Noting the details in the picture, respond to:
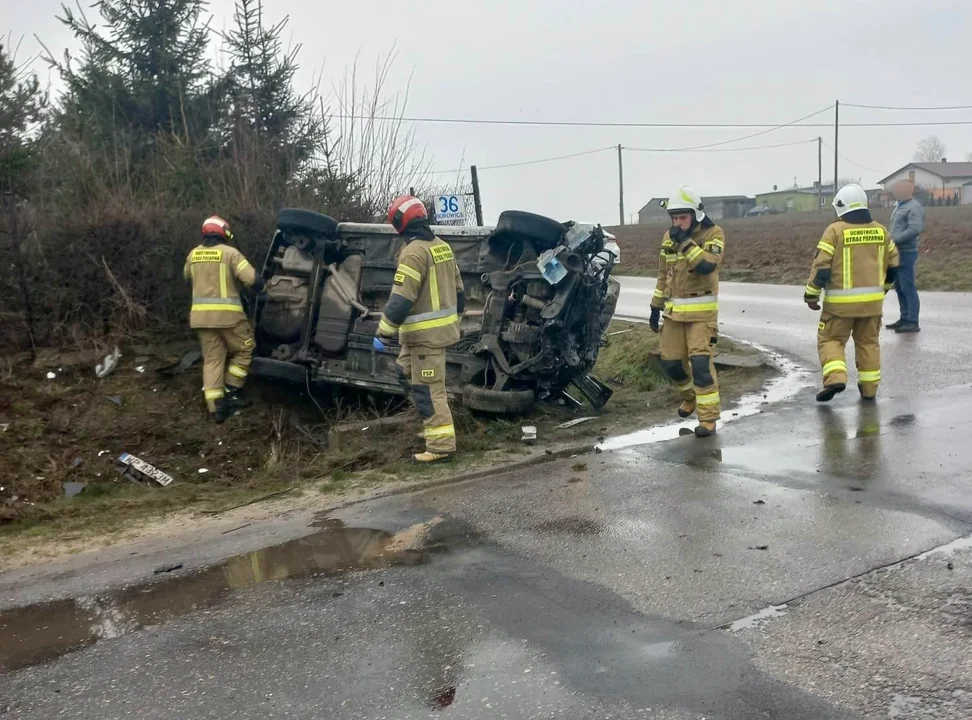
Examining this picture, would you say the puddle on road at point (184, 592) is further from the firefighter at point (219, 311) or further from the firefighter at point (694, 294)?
the firefighter at point (219, 311)

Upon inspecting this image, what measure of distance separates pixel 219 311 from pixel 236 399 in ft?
2.92

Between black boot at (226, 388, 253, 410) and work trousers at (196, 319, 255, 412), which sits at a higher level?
work trousers at (196, 319, 255, 412)

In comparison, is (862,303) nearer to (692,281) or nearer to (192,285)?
(692,281)

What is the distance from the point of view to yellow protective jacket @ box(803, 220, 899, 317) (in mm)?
7910

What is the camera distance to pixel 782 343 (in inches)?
469

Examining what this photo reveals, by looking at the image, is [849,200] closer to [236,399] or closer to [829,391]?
[829,391]

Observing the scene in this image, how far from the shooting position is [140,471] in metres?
7.60

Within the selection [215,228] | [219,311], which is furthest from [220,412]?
[215,228]

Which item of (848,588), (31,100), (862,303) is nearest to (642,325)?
(862,303)

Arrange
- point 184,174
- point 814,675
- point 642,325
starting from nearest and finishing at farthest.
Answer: point 814,675 → point 184,174 → point 642,325

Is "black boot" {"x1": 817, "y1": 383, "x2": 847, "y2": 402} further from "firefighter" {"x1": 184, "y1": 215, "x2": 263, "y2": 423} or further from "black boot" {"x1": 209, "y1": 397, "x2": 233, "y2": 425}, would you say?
"black boot" {"x1": 209, "y1": 397, "x2": 233, "y2": 425}

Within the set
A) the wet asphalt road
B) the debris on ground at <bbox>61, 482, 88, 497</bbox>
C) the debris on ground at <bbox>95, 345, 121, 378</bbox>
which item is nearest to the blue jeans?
the wet asphalt road

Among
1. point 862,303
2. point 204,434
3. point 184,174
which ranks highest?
point 184,174

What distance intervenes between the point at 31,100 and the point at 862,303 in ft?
28.1
